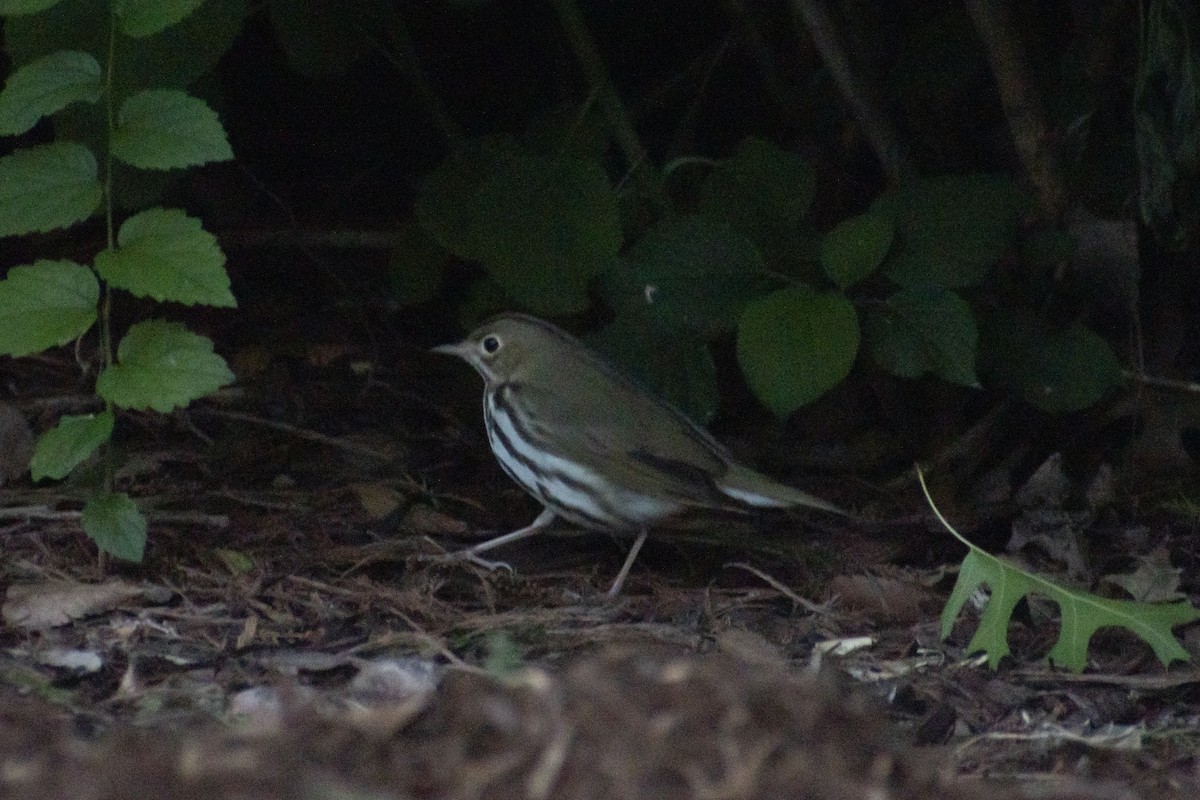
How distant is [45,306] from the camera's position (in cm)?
360

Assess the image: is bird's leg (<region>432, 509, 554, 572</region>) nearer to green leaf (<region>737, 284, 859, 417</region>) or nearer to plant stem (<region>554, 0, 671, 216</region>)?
green leaf (<region>737, 284, 859, 417</region>)

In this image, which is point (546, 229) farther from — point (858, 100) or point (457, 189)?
point (858, 100)

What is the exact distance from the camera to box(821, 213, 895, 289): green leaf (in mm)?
4281

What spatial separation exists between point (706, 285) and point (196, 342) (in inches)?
53.5

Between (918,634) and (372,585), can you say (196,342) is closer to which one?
(372,585)

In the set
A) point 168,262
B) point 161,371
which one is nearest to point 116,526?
point 161,371

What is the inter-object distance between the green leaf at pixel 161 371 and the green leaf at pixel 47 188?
0.92ft

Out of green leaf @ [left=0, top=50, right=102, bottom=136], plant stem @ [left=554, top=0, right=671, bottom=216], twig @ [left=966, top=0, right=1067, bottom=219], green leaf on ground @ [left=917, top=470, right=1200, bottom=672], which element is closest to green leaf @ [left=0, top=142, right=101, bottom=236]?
green leaf @ [left=0, top=50, right=102, bottom=136]

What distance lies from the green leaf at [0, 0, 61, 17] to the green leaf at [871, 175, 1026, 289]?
207cm

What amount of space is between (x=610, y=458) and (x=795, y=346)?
2.16 feet

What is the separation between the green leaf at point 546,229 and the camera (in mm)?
4402

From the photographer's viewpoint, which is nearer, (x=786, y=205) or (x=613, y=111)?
(x=786, y=205)

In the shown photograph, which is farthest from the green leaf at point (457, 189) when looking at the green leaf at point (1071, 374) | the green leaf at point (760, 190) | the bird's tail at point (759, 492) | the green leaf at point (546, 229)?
the green leaf at point (1071, 374)

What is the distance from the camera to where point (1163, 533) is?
464 centimetres
